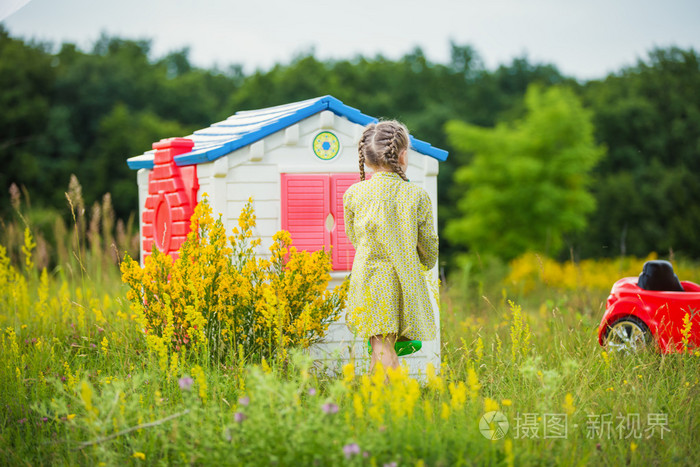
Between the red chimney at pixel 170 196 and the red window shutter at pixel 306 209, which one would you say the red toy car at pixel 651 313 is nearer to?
the red window shutter at pixel 306 209

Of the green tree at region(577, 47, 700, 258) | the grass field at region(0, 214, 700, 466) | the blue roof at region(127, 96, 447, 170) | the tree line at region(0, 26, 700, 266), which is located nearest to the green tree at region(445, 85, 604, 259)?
the tree line at region(0, 26, 700, 266)

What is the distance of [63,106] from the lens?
28.5 metres

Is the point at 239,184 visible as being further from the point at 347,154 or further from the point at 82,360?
the point at 82,360

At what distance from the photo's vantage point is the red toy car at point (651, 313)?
17.0 feet

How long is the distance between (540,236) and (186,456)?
27.4 m

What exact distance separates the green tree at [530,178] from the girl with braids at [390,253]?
79.0 ft

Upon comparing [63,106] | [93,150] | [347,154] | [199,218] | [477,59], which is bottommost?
[199,218]

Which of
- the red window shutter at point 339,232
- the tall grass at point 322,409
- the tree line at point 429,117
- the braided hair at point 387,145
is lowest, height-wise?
the tall grass at point 322,409

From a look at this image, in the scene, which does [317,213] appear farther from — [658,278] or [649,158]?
[649,158]

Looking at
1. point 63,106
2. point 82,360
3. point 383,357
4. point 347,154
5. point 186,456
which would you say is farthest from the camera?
point 63,106

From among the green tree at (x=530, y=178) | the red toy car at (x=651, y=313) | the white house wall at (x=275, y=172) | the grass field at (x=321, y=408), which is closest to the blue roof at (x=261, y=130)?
the white house wall at (x=275, y=172)

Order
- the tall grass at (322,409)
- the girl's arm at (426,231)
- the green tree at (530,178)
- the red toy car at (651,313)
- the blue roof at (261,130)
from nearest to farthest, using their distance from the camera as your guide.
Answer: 1. the tall grass at (322,409)
2. the girl's arm at (426,231)
3. the blue roof at (261,130)
4. the red toy car at (651,313)
5. the green tree at (530,178)

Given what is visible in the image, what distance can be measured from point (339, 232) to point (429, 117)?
29.8m

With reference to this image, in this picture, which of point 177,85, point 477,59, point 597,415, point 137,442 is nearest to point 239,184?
point 137,442
